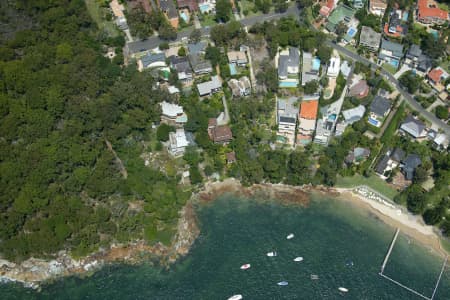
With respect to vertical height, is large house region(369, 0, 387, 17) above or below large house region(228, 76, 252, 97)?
above

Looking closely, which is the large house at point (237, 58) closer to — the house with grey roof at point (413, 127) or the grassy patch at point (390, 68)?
the grassy patch at point (390, 68)

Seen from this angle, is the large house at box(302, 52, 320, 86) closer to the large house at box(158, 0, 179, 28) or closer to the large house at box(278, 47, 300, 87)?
the large house at box(278, 47, 300, 87)

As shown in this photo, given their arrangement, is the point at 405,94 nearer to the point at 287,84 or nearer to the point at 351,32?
the point at 351,32

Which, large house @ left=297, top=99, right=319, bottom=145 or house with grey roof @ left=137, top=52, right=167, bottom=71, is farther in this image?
house with grey roof @ left=137, top=52, right=167, bottom=71

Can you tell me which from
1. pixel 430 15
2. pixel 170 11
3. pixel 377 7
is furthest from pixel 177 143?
pixel 430 15


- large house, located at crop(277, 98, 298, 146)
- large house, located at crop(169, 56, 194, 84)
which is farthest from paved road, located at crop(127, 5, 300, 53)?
large house, located at crop(277, 98, 298, 146)
